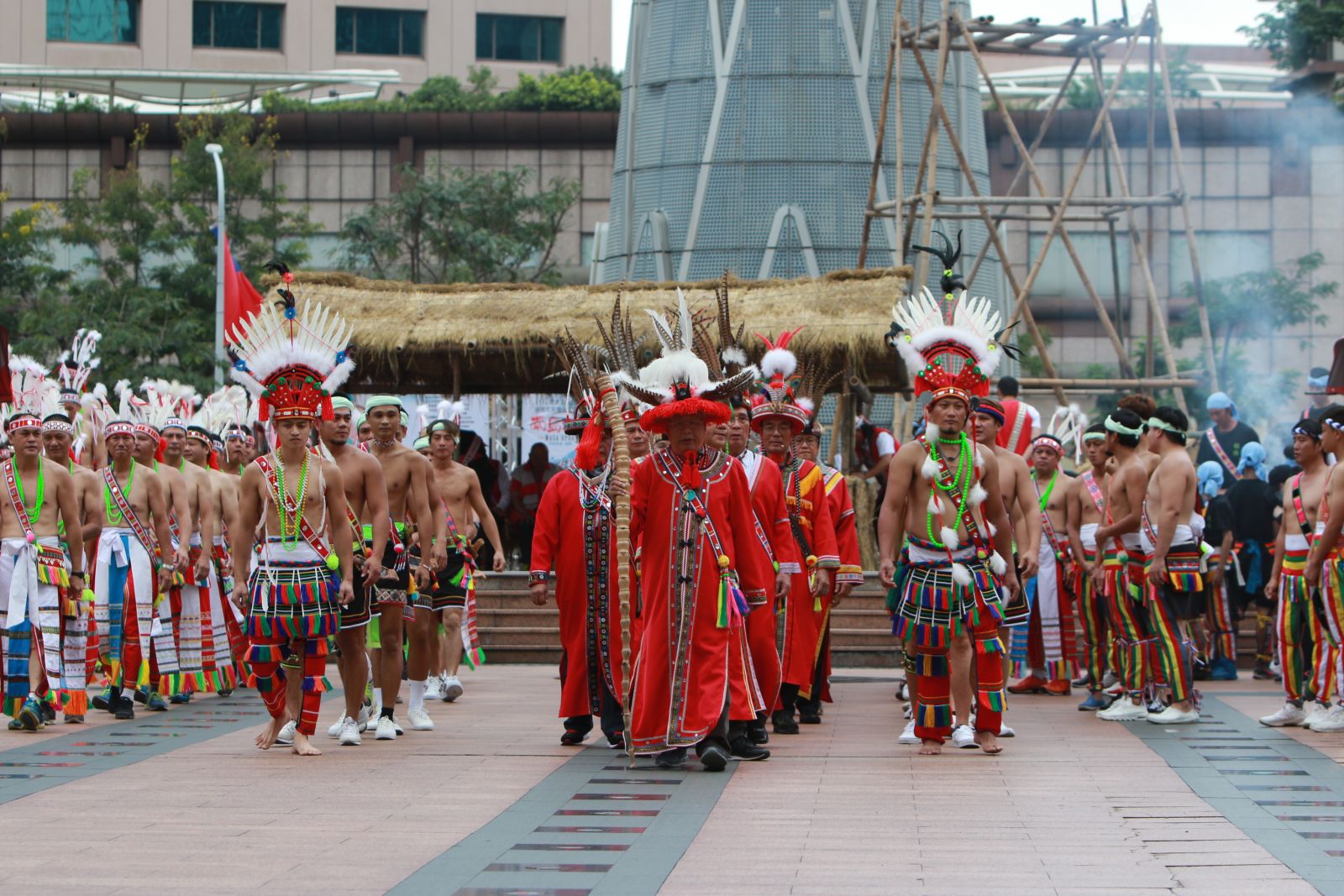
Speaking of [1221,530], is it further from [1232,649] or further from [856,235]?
[856,235]

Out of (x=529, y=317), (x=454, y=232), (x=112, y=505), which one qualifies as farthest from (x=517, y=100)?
(x=112, y=505)

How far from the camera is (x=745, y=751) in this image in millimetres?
10164

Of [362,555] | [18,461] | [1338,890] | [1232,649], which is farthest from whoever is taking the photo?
[1232,649]

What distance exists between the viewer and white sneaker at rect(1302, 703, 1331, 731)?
37.8 ft

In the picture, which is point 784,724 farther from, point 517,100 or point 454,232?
point 517,100

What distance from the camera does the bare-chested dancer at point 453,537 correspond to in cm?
1358

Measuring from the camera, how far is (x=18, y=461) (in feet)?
40.0

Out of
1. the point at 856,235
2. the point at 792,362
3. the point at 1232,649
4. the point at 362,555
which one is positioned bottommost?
the point at 1232,649

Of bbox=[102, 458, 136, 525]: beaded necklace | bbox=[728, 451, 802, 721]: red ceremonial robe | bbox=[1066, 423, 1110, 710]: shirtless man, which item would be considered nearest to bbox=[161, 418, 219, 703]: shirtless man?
bbox=[102, 458, 136, 525]: beaded necklace

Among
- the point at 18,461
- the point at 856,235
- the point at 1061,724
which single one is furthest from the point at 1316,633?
the point at 856,235

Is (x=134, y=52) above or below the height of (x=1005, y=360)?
above

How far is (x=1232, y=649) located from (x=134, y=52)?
45751 mm

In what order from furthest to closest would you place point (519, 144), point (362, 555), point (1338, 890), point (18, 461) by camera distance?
point (519, 144)
point (18, 461)
point (362, 555)
point (1338, 890)

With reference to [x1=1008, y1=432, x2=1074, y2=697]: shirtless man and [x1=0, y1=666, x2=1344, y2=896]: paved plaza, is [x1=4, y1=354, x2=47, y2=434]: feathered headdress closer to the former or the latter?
Result: [x1=0, y1=666, x2=1344, y2=896]: paved plaza
